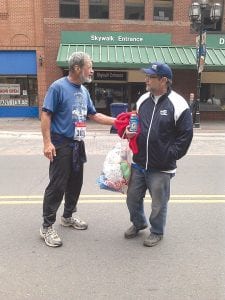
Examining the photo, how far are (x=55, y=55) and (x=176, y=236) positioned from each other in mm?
15272

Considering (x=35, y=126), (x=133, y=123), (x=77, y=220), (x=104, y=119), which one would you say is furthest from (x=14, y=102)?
(x=133, y=123)

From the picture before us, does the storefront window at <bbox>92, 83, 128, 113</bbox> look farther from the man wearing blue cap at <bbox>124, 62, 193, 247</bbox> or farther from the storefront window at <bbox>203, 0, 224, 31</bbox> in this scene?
the man wearing blue cap at <bbox>124, 62, 193, 247</bbox>

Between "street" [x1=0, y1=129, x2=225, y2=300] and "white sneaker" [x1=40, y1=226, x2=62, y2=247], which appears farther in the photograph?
"white sneaker" [x1=40, y1=226, x2=62, y2=247]

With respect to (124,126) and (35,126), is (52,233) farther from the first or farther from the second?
(35,126)

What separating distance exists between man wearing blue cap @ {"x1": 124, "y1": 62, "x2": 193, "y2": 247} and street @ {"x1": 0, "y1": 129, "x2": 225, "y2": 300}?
0.38 metres

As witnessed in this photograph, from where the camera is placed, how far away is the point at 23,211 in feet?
16.6

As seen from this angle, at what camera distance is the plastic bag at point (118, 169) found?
404 cm

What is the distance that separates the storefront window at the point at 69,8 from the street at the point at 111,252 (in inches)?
521

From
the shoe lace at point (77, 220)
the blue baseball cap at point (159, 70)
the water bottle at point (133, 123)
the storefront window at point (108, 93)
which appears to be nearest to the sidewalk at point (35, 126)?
the storefront window at point (108, 93)

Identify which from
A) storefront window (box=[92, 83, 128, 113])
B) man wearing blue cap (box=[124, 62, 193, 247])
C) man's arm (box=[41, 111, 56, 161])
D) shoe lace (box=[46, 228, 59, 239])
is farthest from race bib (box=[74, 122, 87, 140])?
storefront window (box=[92, 83, 128, 113])

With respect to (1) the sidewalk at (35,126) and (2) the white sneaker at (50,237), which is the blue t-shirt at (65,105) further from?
(1) the sidewalk at (35,126)

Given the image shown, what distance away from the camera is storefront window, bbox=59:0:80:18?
17.9m

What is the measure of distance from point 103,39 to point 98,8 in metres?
1.44

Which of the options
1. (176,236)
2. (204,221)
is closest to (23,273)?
(176,236)
